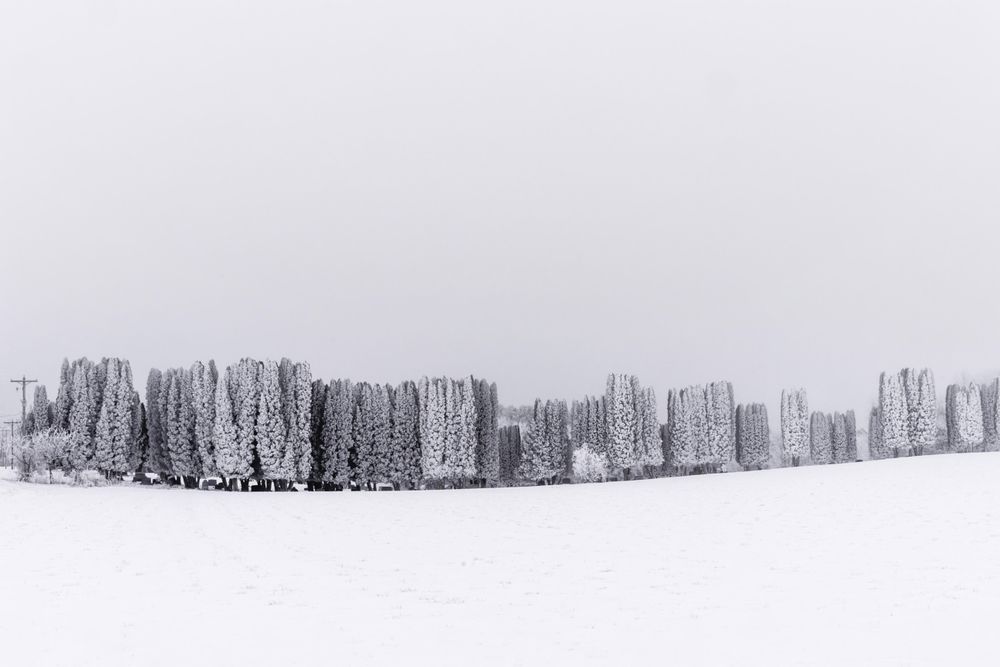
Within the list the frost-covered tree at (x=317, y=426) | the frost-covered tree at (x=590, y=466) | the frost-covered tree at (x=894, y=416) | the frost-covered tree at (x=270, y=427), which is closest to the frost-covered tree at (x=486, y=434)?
the frost-covered tree at (x=590, y=466)

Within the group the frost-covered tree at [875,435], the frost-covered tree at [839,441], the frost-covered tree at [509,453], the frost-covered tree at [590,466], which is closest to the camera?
the frost-covered tree at [590,466]

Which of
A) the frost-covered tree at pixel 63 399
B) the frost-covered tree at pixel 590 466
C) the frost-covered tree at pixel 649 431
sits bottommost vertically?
the frost-covered tree at pixel 590 466

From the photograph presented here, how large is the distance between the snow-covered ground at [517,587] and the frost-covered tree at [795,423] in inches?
2329

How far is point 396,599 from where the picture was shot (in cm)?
1508

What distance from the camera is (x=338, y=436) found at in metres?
70.6

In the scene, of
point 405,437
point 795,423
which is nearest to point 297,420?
point 405,437

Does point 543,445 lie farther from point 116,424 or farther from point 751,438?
point 116,424

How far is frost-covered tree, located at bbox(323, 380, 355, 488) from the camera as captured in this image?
69.9 m

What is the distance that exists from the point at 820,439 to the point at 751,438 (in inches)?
436

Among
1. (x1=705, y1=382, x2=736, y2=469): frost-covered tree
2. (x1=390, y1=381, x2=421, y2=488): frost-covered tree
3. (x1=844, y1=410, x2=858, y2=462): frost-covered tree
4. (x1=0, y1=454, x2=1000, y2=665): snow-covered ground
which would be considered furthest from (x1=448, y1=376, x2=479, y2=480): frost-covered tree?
(x1=844, y1=410, x2=858, y2=462): frost-covered tree

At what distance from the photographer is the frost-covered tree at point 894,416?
84250 millimetres

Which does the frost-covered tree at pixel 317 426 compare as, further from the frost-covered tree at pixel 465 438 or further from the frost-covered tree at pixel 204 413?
the frost-covered tree at pixel 465 438

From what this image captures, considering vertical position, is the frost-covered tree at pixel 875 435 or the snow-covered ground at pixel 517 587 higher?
the snow-covered ground at pixel 517 587

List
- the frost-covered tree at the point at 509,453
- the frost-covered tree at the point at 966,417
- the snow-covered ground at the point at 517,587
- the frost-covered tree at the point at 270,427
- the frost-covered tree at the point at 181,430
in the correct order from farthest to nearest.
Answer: the frost-covered tree at the point at 509,453 < the frost-covered tree at the point at 966,417 < the frost-covered tree at the point at 181,430 < the frost-covered tree at the point at 270,427 < the snow-covered ground at the point at 517,587
